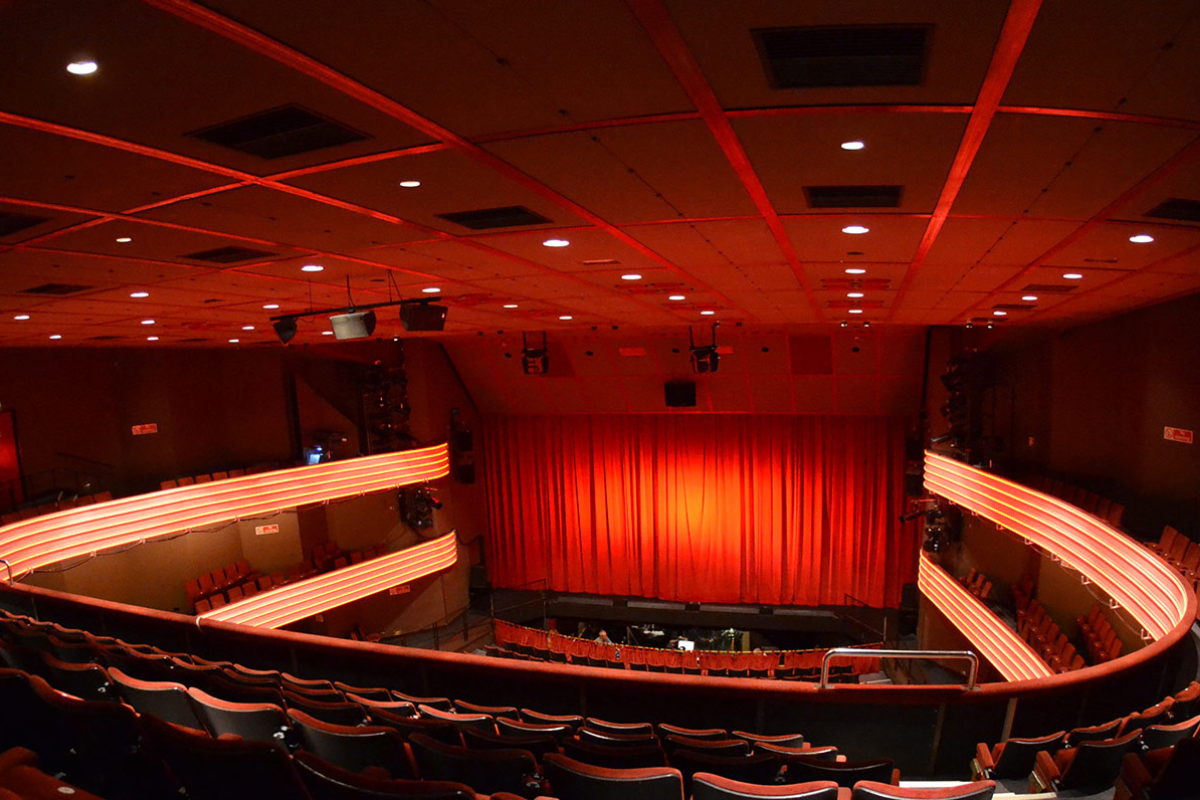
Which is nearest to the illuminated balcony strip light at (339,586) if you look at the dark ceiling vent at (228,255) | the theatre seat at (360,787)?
the dark ceiling vent at (228,255)

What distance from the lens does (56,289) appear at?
6.33m

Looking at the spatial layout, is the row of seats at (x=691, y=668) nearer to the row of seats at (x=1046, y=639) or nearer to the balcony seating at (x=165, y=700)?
the row of seats at (x=1046, y=639)

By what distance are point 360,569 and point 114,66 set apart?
13854mm

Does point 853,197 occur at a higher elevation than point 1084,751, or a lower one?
higher

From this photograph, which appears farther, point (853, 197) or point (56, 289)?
point (56, 289)

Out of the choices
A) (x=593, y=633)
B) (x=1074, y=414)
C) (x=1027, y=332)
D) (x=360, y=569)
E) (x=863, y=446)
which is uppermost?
(x=1027, y=332)

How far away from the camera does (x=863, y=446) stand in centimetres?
1709

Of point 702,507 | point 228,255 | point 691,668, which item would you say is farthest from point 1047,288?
point 702,507

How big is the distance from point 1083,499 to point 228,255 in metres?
11.1

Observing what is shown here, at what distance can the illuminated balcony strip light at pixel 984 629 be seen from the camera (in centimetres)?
851

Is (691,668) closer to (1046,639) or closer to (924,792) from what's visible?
(1046,639)

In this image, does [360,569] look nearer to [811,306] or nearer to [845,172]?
[811,306]

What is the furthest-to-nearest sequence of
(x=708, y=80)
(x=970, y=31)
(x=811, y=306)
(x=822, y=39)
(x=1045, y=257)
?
(x=811, y=306) < (x=1045, y=257) < (x=708, y=80) < (x=822, y=39) < (x=970, y=31)

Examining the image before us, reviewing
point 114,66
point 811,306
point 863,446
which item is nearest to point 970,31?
point 114,66
